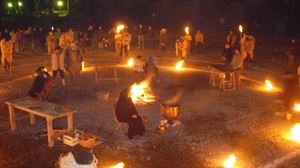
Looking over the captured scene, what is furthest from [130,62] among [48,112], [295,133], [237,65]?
[295,133]

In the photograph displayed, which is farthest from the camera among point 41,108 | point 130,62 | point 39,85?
point 130,62

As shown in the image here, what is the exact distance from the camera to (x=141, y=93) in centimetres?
1638

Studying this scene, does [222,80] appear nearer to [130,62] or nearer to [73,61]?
[130,62]

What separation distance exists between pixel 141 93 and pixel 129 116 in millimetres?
4309

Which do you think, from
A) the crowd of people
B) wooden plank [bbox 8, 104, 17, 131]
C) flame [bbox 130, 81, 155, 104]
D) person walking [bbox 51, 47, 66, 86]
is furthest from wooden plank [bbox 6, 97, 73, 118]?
person walking [bbox 51, 47, 66, 86]

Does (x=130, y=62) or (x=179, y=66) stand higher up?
(x=130, y=62)

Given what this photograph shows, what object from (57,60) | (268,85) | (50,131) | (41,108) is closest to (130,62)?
(57,60)

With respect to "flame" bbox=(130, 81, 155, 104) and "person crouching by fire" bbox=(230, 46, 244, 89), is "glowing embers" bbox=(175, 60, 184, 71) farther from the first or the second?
"person crouching by fire" bbox=(230, 46, 244, 89)

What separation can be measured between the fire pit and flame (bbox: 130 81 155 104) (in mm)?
2549

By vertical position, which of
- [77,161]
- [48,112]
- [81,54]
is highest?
[81,54]

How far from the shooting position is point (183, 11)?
143 ft

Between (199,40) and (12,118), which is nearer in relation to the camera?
(12,118)

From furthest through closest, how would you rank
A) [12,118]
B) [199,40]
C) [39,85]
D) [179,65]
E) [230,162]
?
[199,40] < [179,65] < [39,85] < [12,118] < [230,162]

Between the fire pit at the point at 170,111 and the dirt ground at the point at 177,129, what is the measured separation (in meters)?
0.40
